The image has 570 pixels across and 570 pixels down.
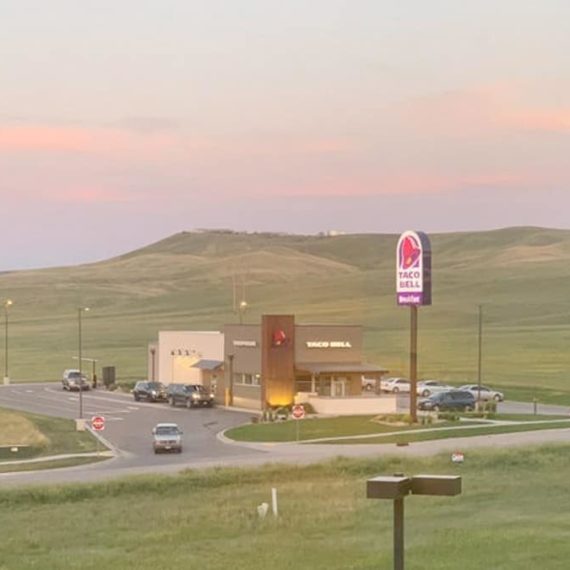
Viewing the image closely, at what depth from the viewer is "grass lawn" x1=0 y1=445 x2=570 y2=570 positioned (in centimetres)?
2080

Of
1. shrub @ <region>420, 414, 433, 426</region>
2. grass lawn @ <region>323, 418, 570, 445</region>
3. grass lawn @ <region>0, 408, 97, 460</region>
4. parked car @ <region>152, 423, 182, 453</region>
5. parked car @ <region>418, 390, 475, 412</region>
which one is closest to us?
parked car @ <region>152, 423, 182, 453</region>

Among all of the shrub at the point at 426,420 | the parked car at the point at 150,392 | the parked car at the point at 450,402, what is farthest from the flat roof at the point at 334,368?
the parked car at the point at 150,392

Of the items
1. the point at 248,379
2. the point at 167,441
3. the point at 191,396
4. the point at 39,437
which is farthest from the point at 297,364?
the point at 167,441

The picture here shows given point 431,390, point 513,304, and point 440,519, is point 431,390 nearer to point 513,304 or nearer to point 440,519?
point 440,519

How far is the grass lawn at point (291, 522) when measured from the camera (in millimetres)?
20797

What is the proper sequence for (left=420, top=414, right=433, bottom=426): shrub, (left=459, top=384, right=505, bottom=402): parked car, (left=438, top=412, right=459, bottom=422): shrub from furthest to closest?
(left=459, top=384, right=505, bottom=402): parked car < (left=438, top=412, right=459, bottom=422): shrub < (left=420, top=414, right=433, bottom=426): shrub

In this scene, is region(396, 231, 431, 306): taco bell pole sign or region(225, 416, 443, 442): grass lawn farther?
region(396, 231, 431, 306): taco bell pole sign

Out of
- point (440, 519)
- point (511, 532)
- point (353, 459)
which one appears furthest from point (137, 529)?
point (353, 459)

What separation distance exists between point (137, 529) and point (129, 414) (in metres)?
51.2

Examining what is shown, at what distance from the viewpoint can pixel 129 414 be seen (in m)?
77.2

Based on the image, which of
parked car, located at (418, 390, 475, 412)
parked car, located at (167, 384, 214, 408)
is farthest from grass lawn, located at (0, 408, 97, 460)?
parked car, located at (418, 390, 475, 412)

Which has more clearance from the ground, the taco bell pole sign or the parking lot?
the taco bell pole sign

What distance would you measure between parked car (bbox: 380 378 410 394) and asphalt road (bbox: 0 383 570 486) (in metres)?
10.6

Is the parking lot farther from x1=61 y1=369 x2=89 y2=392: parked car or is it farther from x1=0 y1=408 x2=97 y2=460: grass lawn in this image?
x1=0 y1=408 x2=97 y2=460: grass lawn
